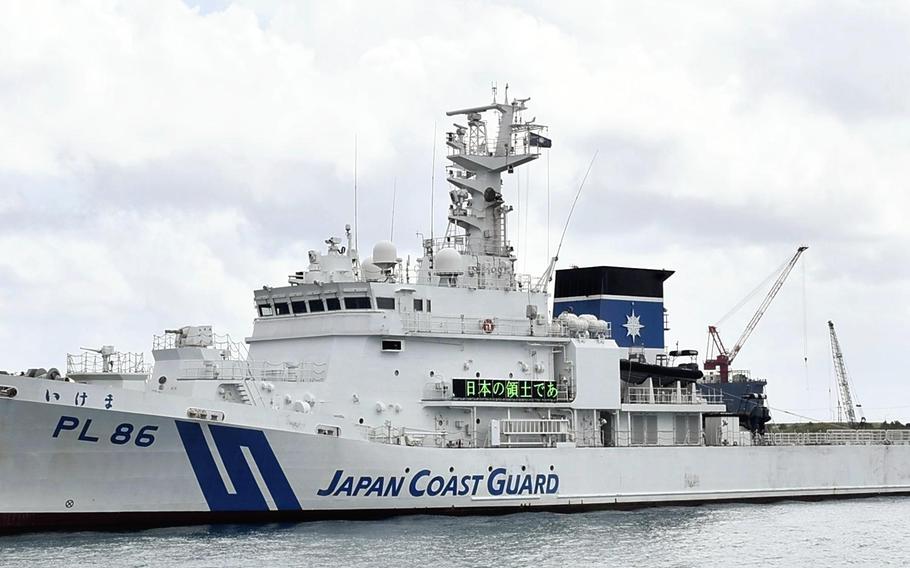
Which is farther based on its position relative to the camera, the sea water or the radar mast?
the radar mast

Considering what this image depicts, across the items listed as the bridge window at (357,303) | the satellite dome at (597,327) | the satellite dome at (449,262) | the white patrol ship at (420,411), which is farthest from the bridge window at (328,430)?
the satellite dome at (597,327)

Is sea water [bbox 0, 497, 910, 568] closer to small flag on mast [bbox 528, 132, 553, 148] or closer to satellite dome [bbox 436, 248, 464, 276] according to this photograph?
satellite dome [bbox 436, 248, 464, 276]

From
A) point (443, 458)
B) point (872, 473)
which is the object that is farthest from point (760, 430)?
point (443, 458)

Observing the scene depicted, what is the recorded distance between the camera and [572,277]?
3158 centimetres

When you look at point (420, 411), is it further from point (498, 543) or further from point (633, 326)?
point (633, 326)

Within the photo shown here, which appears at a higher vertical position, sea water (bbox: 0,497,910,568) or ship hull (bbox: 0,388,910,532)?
ship hull (bbox: 0,388,910,532)

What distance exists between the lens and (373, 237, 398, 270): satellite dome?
1021 inches

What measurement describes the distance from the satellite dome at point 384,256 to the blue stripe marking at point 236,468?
5206mm

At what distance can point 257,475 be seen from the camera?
22422mm

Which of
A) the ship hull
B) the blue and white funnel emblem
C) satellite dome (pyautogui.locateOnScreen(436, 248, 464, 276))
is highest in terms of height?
satellite dome (pyautogui.locateOnScreen(436, 248, 464, 276))

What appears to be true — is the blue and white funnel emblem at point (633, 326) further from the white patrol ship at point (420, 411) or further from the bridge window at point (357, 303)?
the bridge window at point (357, 303)

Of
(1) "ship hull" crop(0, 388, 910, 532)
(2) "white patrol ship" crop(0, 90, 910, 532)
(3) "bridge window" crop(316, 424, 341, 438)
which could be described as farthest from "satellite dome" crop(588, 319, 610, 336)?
(3) "bridge window" crop(316, 424, 341, 438)

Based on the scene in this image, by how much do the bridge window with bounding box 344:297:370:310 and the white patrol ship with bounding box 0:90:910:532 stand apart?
3 cm

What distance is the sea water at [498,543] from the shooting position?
19438 millimetres
